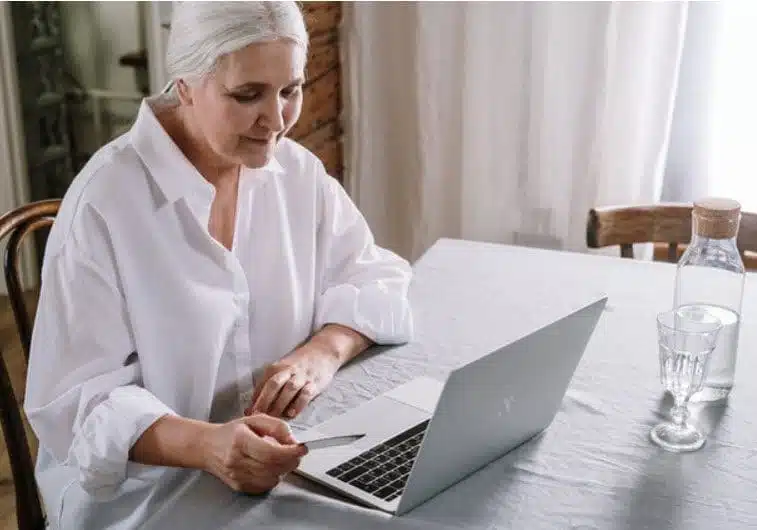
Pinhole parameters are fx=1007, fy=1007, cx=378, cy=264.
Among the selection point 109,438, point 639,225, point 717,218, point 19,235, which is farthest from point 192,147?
point 639,225

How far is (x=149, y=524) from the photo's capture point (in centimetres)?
105

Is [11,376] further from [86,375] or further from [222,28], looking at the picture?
[222,28]

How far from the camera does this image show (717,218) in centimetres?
126

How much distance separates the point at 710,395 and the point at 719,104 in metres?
1.49

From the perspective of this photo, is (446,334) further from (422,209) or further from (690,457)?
(422,209)

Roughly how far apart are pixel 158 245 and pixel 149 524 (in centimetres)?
39

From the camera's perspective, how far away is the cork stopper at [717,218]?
1.26m

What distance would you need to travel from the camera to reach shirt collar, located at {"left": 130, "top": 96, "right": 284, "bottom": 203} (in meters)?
1.32

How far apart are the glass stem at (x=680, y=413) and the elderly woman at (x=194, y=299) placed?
0.41 metres

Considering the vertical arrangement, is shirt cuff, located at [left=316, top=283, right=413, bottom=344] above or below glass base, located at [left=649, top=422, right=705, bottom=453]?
above

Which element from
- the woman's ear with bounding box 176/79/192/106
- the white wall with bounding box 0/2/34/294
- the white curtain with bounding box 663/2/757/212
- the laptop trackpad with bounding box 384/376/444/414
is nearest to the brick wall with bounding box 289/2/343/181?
the white curtain with bounding box 663/2/757/212

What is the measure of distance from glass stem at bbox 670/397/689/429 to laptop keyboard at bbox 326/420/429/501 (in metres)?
0.32

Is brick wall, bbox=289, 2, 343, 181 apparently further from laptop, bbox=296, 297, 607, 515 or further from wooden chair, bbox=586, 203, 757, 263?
laptop, bbox=296, 297, 607, 515

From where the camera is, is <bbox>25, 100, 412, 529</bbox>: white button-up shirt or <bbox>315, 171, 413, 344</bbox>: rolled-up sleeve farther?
<bbox>315, 171, 413, 344</bbox>: rolled-up sleeve
